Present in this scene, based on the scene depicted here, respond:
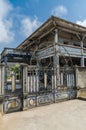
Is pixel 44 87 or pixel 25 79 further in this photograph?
Result: pixel 44 87

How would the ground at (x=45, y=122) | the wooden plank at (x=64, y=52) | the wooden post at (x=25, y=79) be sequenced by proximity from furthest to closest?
the wooden plank at (x=64, y=52), the wooden post at (x=25, y=79), the ground at (x=45, y=122)

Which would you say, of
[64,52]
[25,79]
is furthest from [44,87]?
[64,52]

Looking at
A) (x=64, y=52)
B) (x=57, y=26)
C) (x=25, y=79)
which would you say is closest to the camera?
(x=25, y=79)

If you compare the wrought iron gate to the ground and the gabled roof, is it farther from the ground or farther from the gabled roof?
the gabled roof

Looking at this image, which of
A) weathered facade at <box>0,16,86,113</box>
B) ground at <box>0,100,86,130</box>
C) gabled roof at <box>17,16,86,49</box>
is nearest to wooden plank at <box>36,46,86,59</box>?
weathered facade at <box>0,16,86,113</box>

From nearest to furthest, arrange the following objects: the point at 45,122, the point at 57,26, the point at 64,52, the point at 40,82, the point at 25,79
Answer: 1. the point at 45,122
2. the point at 25,79
3. the point at 40,82
4. the point at 57,26
5. the point at 64,52

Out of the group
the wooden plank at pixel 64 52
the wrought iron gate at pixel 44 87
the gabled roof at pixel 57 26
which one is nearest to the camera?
the wrought iron gate at pixel 44 87

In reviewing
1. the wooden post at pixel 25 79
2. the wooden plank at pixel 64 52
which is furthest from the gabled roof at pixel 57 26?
the wooden post at pixel 25 79

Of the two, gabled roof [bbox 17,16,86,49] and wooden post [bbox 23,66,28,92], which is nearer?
wooden post [bbox 23,66,28,92]

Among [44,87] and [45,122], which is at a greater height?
[44,87]

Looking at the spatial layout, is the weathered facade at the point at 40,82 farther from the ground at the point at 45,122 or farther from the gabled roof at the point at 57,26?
the ground at the point at 45,122

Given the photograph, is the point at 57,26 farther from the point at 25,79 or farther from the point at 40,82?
the point at 25,79

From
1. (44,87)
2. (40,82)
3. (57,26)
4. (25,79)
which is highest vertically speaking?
(57,26)

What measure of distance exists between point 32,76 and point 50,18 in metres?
7.57
